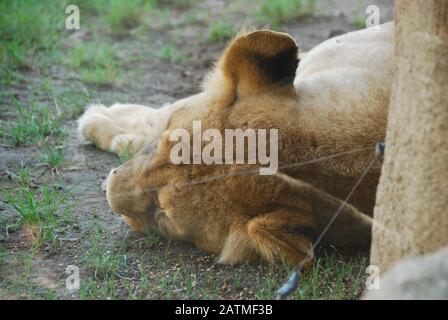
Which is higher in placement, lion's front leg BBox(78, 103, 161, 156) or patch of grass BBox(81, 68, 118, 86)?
patch of grass BBox(81, 68, 118, 86)

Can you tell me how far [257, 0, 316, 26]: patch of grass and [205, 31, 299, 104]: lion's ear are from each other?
13.4 feet

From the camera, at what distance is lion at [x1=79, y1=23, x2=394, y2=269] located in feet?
10.1

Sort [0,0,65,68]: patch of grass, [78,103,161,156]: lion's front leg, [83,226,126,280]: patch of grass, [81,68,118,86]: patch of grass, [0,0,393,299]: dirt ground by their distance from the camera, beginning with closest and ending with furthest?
[0,0,393,299]: dirt ground, [83,226,126,280]: patch of grass, [78,103,161,156]: lion's front leg, [81,68,118,86]: patch of grass, [0,0,65,68]: patch of grass

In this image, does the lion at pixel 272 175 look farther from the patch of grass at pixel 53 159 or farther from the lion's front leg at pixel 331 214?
the patch of grass at pixel 53 159

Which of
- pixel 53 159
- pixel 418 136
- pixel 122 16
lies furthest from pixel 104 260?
pixel 122 16

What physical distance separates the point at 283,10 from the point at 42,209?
13.5 ft

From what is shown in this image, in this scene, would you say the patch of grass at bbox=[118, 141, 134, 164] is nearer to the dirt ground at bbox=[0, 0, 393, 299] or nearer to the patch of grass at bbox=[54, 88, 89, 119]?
the dirt ground at bbox=[0, 0, 393, 299]

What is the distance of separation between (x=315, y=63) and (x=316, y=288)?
1.32 metres

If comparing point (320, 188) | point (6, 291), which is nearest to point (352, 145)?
point (320, 188)

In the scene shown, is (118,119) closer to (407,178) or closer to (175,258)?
(175,258)

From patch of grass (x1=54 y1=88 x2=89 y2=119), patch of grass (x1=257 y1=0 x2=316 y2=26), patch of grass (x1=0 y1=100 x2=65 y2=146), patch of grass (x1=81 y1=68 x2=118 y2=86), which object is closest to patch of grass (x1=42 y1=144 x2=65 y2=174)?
patch of grass (x1=0 y1=100 x2=65 y2=146)

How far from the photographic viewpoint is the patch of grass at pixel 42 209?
12.2 feet

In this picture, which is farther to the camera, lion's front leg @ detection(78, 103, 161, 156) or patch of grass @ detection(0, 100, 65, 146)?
patch of grass @ detection(0, 100, 65, 146)

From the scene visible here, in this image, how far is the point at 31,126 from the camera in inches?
195
